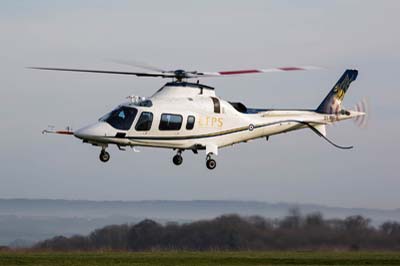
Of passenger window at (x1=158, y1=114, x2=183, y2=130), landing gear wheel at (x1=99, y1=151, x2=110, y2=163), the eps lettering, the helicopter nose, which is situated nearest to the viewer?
the helicopter nose

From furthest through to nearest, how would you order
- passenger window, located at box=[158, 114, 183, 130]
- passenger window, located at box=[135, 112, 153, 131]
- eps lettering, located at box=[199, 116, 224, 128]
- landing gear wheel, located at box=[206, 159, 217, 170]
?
landing gear wheel, located at box=[206, 159, 217, 170] < eps lettering, located at box=[199, 116, 224, 128] < passenger window, located at box=[158, 114, 183, 130] < passenger window, located at box=[135, 112, 153, 131]

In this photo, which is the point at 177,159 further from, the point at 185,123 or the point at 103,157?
the point at 103,157

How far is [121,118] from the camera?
47.7m

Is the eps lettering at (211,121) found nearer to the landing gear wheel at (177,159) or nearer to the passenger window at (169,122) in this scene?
the passenger window at (169,122)

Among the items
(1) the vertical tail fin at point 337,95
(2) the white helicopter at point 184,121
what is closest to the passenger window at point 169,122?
(2) the white helicopter at point 184,121

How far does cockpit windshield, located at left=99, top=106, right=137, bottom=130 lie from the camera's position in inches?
1876

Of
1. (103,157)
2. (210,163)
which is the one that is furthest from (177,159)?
(103,157)

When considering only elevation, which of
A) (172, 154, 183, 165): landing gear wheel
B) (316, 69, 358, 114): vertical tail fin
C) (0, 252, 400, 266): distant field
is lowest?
(0, 252, 400, 266): distant field

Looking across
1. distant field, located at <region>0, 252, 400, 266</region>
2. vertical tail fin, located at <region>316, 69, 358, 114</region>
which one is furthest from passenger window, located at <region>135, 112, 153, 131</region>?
vertical tail fin, located at <region>316, 69, 358, 114</region>

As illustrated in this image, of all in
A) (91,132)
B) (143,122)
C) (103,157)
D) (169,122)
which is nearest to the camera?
(91,132)

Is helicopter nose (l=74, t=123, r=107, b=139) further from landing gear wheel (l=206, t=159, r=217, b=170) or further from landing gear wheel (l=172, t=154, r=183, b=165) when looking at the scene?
landing gear wheel (l=206, t=159, r=217, b=170)

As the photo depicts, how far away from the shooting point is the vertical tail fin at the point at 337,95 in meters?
53.0

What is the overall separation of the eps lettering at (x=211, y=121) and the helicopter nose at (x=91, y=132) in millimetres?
3636

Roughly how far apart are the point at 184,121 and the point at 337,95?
773 centimetres
